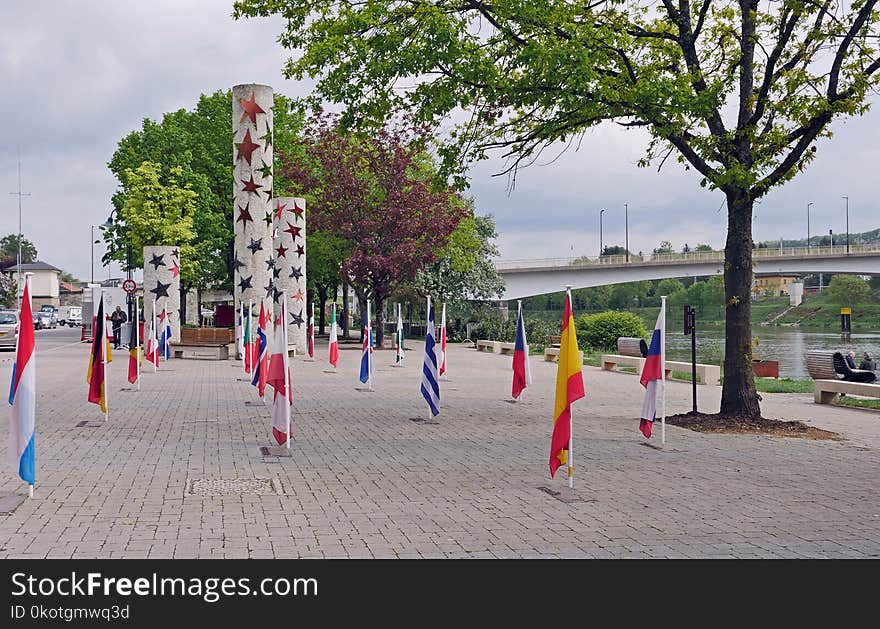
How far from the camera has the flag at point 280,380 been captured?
11.8 m

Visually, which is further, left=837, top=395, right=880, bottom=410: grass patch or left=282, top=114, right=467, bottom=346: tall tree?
left=282, top=114, right=467, bottom=346: tall tree

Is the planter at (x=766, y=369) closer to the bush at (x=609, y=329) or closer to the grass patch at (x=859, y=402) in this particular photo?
the grass patch at (x=859, y=402)

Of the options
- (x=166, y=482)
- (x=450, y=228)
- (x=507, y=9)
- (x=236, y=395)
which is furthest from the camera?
(x=450, y=228)

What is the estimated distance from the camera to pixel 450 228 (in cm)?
4622

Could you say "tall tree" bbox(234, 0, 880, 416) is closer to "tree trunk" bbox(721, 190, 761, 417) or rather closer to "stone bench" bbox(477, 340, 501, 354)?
"tree trunk" bbox(721, 190, 761, 417)

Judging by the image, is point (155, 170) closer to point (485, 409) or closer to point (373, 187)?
point (373, 187)

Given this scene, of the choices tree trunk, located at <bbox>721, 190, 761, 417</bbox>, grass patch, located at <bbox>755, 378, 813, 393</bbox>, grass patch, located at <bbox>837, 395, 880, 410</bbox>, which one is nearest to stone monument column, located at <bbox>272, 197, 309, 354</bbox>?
grass patch, located at <bbox>755, 378, 813, 393</bbox>

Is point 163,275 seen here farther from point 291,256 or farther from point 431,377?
point 431,377

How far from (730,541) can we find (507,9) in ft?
31.0

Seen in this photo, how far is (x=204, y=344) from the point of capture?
121ft

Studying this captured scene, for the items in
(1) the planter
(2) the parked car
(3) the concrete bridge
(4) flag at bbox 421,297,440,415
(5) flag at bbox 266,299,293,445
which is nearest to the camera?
(5) flag at bbox 266,299,293,445

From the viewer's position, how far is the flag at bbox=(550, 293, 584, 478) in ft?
30.7

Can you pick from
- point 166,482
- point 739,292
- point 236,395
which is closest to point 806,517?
point 166,482

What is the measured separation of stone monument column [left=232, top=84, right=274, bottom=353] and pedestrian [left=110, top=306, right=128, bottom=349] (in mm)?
7191
